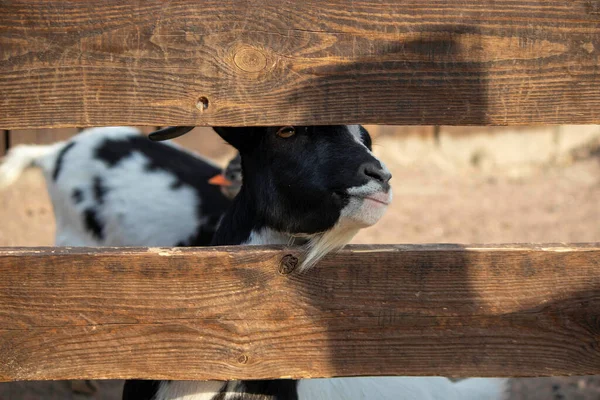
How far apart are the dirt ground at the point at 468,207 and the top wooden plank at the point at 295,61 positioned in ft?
13.7

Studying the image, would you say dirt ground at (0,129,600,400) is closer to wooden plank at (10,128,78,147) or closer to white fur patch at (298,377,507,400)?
wooden plank at (10,128,78,147)

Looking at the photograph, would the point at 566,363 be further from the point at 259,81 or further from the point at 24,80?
the point at 24,80

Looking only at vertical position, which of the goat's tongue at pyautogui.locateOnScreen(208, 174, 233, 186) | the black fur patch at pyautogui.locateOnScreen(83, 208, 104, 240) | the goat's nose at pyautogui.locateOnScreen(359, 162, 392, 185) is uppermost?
the goat's nose at pyautogui.locateOnScreen(359, 162, 392, 185)

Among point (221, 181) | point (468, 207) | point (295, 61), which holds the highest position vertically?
point (295, 61)

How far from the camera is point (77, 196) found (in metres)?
4.56

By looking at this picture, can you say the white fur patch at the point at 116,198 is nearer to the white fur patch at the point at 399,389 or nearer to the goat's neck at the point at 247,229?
the white fur patch at the point at 399,389

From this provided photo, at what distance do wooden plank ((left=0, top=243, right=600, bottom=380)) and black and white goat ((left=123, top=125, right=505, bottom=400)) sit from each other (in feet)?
0.50

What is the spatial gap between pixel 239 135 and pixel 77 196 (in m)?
2.31

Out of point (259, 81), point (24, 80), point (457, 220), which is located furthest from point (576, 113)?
point (457, 220)

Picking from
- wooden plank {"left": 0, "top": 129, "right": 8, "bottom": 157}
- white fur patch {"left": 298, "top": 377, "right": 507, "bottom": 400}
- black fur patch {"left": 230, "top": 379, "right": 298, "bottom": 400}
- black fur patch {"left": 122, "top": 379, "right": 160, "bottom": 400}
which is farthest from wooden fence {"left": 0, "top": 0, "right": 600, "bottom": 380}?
wooden plank {"left": 0, "top": 129, "right": 8, "bottom": 157}

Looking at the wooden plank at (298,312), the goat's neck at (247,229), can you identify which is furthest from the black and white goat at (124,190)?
the wooden plank at (298,312)

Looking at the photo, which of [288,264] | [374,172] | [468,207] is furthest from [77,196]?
[468,207]

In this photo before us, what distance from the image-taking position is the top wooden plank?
1.78 meters

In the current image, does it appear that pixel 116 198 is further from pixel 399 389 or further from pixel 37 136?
pixel 37 136
